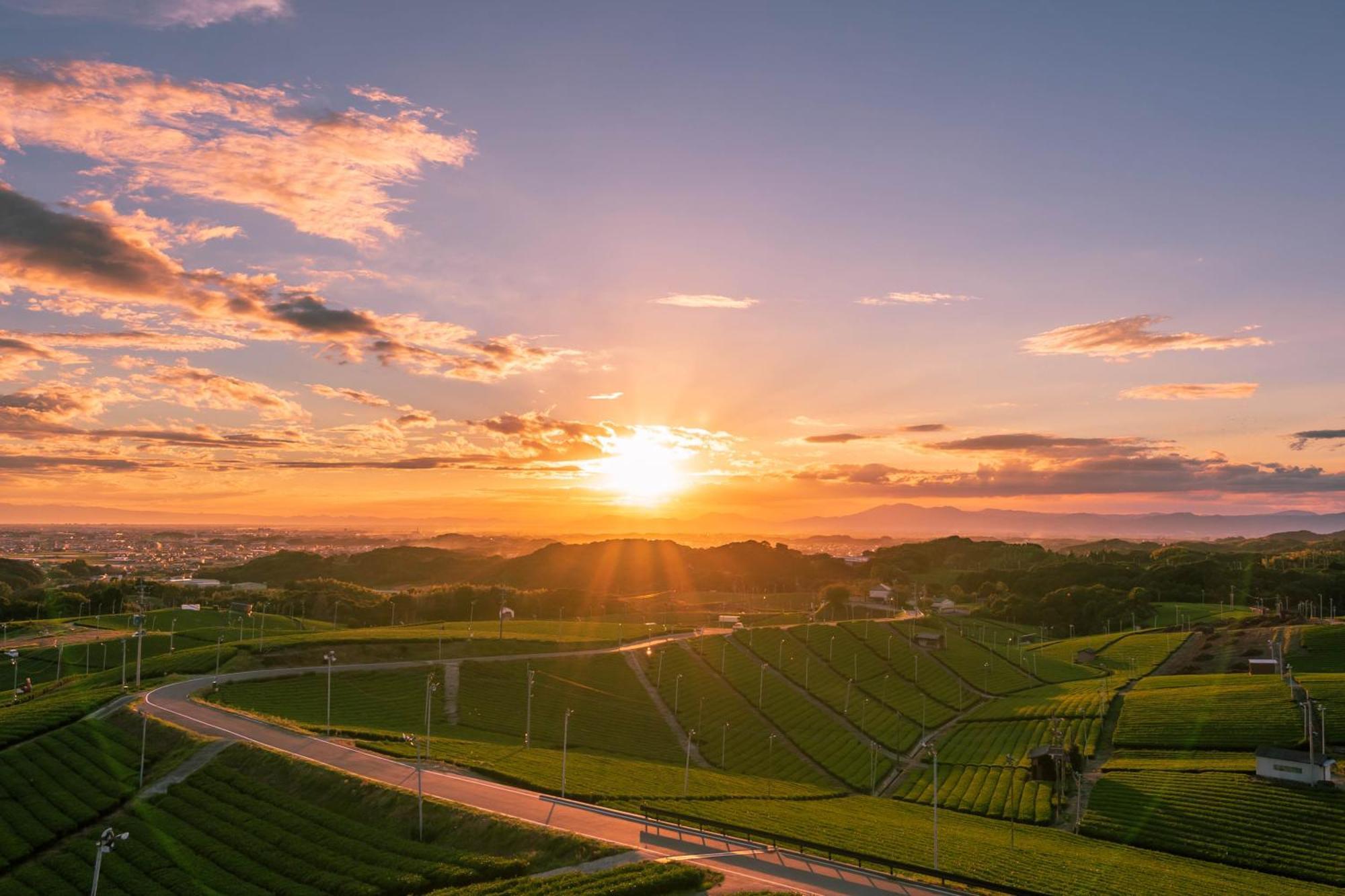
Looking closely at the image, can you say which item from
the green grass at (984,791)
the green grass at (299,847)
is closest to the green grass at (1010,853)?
the green grass at (984,791)

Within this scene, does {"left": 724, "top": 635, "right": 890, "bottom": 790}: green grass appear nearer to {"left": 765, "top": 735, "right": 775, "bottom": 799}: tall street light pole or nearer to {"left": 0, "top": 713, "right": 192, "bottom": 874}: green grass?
{"left": 765, "top": 735, "right": 775, "bottom": 799}: tall street light pole

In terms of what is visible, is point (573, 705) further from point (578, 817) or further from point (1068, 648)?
point (1068, 648)

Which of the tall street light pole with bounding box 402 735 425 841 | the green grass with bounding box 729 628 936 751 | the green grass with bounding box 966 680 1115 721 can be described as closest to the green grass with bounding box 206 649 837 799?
the tall street light pole with bounding box 402 735 425 841

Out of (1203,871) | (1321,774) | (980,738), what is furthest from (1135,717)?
(1203,871)

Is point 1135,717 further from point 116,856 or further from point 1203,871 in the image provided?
point 116,856

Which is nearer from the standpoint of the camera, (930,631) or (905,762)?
(905,762)

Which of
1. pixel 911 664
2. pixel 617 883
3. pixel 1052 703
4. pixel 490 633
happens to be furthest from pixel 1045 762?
pixel 490 633

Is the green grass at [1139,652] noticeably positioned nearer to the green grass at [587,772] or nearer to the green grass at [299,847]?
the green grass at [587,772]
